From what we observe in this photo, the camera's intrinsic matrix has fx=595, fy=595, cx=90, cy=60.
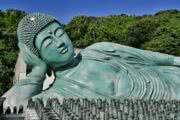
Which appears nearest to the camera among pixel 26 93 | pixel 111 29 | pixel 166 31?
pixel 26 93

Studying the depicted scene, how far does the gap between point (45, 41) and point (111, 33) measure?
32129 mm

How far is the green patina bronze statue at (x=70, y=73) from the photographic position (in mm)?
15172

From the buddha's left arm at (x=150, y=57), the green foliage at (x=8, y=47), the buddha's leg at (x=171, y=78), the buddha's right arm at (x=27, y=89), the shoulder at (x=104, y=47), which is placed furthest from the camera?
the green foliage at (x=8, y=47)

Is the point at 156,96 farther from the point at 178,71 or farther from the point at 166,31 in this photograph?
the point at 166,31

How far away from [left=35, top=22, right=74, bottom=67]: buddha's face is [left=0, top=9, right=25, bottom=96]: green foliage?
13642 mm

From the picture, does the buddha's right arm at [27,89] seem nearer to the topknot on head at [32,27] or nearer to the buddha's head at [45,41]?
the buddha's head at [45,41]

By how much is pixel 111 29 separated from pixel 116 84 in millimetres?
34313

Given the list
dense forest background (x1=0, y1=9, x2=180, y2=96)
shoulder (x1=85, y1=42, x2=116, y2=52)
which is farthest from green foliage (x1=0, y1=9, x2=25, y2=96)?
shoulder (x1=85, y1=42, x2=116, y2=52)

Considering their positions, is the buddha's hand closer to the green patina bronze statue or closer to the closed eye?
the green patina bronze statue

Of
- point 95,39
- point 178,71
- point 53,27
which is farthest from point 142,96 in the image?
point 95,39

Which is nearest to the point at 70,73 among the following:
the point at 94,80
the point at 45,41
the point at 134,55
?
the point at 94,80

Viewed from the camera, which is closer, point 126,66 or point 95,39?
point 126,66

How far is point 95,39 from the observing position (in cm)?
4538

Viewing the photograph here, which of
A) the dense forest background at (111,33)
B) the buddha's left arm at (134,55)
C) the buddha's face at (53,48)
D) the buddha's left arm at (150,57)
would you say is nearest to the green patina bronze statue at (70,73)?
the buddha's face at (53,48)
